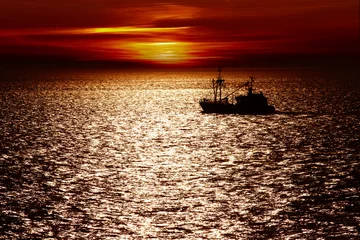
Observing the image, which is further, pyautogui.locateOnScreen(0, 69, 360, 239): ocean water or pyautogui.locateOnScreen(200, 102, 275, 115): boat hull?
pyautogui.locateOnScreen(200, 102, 275, 115): boat hull

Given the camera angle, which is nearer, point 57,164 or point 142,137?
point 57,164

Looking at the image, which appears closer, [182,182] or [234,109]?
[182,182]

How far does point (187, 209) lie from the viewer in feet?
202

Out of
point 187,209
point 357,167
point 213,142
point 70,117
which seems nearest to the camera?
point 187,209

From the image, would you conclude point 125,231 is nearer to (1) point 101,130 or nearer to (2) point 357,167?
(2) point 357,167

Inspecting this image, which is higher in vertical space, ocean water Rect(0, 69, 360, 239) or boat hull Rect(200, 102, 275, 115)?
boat hull Rect(200, 102, 275, 115)

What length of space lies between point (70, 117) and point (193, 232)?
126734 millimetres

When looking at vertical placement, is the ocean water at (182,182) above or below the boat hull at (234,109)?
below

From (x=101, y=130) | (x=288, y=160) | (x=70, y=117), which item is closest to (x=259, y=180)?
(x=288, y=160)

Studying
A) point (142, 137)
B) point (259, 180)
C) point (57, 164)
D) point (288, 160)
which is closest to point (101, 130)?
point (142, 137)

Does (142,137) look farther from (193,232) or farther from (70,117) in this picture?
(193,232)

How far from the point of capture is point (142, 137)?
12619cm

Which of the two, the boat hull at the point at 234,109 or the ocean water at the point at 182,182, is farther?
the boat hull at the point at 234,109

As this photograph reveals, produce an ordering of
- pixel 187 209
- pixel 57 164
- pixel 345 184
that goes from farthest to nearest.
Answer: pixel 57 164 < pixel 345 184 < pixel 187 209
